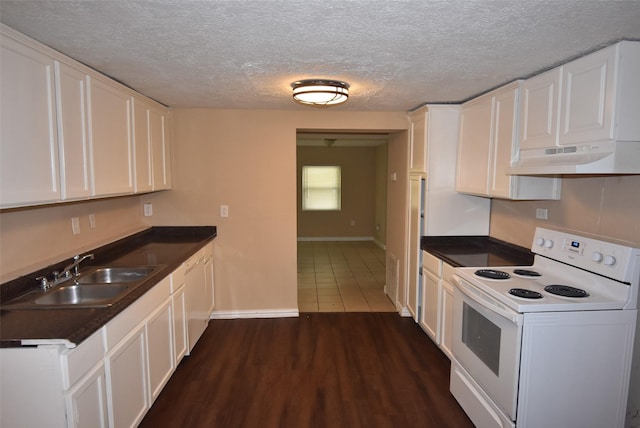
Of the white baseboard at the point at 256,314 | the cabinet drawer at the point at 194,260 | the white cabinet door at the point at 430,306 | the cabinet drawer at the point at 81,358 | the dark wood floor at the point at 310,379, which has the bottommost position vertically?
the dark wood floor at the point at 310,379

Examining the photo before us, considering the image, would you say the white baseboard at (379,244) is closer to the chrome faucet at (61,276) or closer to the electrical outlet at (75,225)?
the electrical outlet at (75,225)

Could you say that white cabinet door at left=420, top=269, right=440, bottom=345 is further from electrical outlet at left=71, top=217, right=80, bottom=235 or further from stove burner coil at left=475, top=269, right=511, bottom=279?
electrical outlet at left=71, top=217, right=80, bottom=235

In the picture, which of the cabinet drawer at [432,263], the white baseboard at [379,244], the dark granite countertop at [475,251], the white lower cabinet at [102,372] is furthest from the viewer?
the white baseboard at [379,244]

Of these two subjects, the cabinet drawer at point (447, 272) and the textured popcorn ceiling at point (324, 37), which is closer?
the textured popcorn ceiling at point (324, 37)

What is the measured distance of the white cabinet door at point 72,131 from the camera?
207 centimetres

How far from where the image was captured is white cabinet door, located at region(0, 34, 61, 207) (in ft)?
5.49

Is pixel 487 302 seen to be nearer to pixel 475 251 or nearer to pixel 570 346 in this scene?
pixel 570 346

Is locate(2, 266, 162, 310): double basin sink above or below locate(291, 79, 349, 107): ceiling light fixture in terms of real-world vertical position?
below

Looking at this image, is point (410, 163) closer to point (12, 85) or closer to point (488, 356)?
point (488, 356)

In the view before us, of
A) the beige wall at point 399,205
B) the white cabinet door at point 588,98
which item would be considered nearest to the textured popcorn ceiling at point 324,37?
the white cabinet door at point 588,98

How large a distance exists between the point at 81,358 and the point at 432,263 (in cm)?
279

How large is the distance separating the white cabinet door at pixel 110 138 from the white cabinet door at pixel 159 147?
0.50 m

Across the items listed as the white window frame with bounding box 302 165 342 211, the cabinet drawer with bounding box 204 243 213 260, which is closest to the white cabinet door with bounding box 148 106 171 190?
the cabinet drawer with bounding box 204 243 213 260

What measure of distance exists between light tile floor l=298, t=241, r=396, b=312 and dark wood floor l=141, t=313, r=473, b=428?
0.55m
